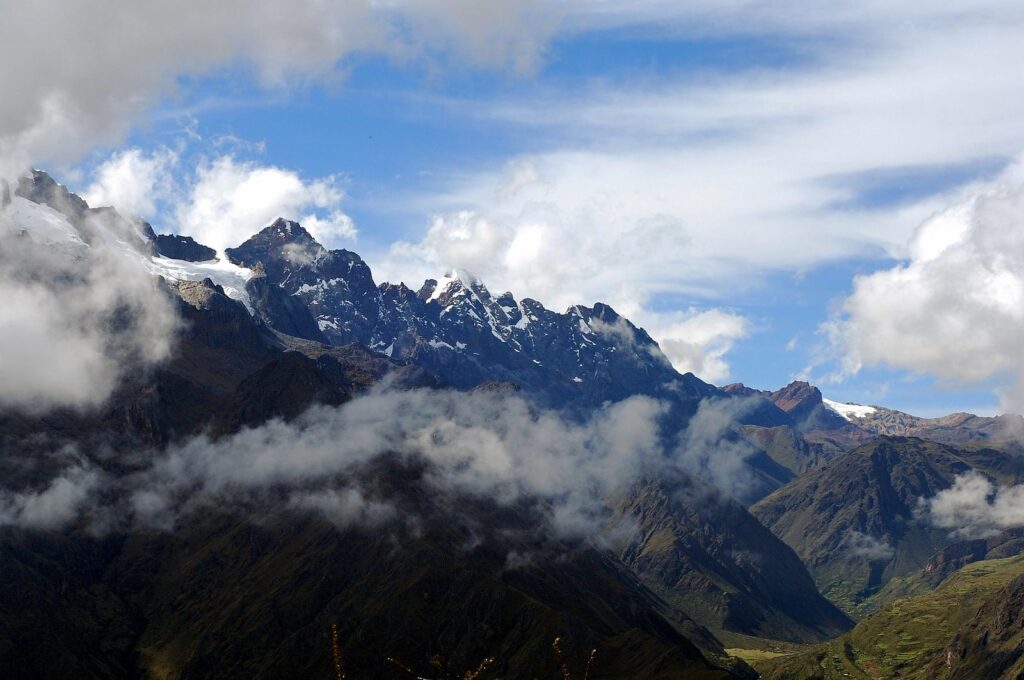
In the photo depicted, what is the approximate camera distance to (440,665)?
1302 inches

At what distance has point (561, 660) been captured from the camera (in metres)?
29.8

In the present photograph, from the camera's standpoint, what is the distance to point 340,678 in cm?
2878

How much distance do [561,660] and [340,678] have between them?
234 inches

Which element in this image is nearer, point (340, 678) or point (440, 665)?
point (340, 678)

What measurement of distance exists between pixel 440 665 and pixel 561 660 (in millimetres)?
4918

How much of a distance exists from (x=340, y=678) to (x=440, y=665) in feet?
16.3

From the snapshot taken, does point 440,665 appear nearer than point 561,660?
No
